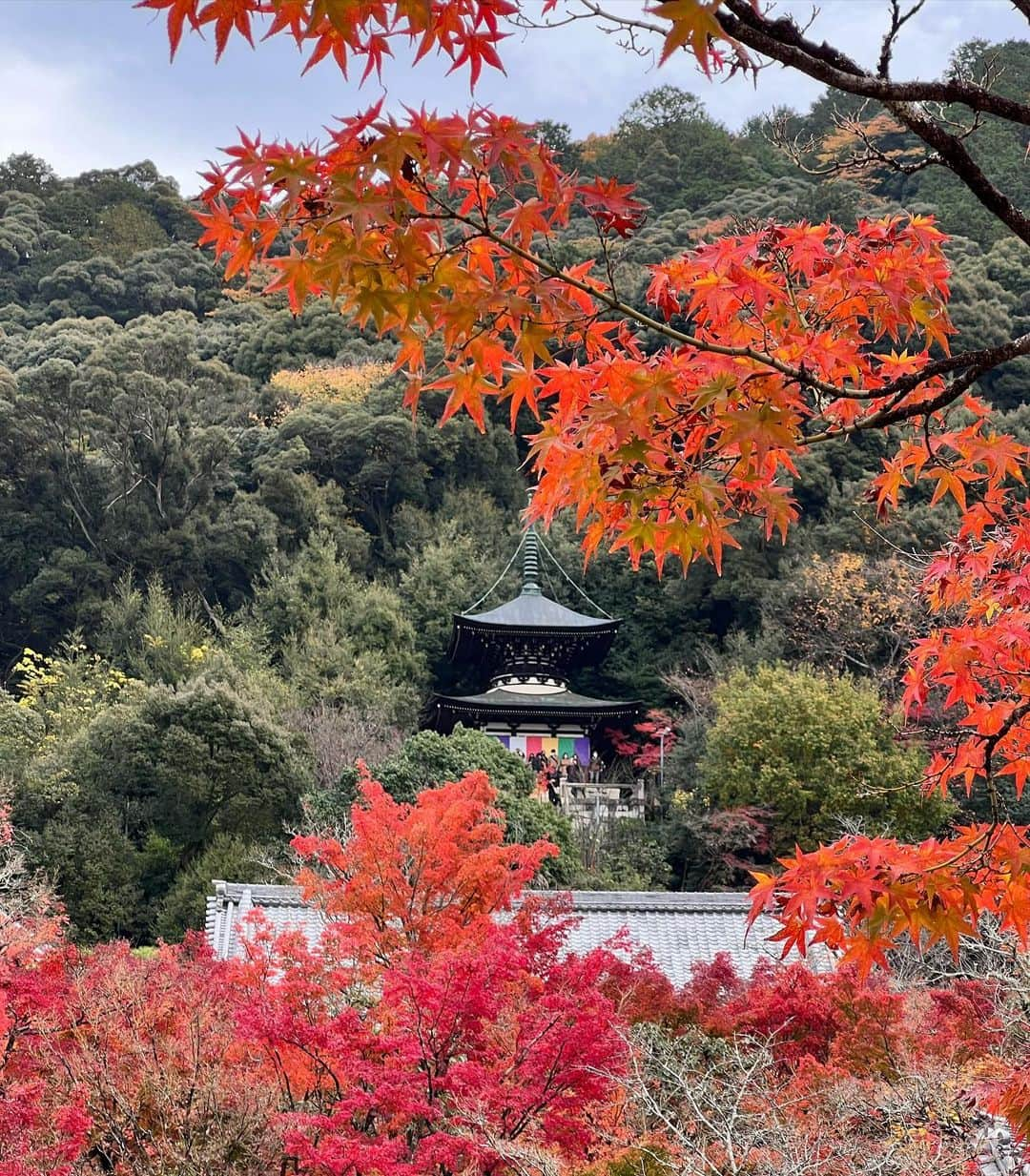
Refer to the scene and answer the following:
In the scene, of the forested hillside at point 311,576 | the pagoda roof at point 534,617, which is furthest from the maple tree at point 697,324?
the pagoda roof at point 534,617

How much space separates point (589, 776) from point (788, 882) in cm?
1902

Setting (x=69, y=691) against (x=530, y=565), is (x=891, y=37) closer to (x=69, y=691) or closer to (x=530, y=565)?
(x=69, y=691)

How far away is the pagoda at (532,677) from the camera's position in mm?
21391

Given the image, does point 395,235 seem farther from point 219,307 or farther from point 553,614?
point 219,307

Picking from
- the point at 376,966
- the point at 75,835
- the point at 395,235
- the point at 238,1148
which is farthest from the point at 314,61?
the point at 75,835

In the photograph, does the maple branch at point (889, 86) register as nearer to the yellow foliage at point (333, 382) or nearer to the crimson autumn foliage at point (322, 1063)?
the crimson autumn foliage at point (322, 1063)

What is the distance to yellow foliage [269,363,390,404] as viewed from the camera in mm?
29922

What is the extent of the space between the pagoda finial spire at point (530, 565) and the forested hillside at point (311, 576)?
104 cm

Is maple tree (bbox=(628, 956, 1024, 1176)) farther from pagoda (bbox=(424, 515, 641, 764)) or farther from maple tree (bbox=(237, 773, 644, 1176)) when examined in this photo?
pagoda (bbox=(424, 515, 641, 764))

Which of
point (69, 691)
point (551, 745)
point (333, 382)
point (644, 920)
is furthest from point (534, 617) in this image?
point (644, 920)

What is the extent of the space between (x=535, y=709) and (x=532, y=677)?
4.91 ft

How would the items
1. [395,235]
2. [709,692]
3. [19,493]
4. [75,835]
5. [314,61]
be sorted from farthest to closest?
[19,493] → [709,692] → [75,835] → [395,235] → [314,61]

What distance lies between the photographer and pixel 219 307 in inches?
1398

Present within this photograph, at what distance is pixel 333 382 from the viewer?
100ft
